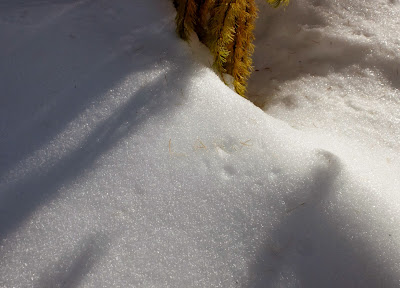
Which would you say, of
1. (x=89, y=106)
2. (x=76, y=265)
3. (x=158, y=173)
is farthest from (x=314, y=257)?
(x=89, y=106)

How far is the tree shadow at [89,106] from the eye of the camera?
1118mm

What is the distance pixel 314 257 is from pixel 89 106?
0.93m

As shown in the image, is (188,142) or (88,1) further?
(88,1)

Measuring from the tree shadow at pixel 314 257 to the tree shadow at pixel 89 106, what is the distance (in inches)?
23.9

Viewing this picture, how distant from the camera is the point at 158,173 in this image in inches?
46.6

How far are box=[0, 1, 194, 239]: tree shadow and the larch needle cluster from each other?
0.10 m

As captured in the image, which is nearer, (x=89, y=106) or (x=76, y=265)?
(x=76, y=265)

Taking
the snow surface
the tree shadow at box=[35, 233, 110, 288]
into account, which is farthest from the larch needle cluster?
the tree shadow at box=[35, 233, 110, 288]

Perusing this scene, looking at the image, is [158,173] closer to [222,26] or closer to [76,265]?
[76,265]

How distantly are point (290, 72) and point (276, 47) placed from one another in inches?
8.0

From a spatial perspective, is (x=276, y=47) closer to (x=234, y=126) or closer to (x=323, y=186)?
(x=234, y=126)

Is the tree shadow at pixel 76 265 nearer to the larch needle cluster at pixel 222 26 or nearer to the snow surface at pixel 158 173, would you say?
the snow surface at pixel 158 173

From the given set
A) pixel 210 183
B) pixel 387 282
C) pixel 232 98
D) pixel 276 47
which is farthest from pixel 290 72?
pixel 387 282

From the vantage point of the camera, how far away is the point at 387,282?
112 centimetres
